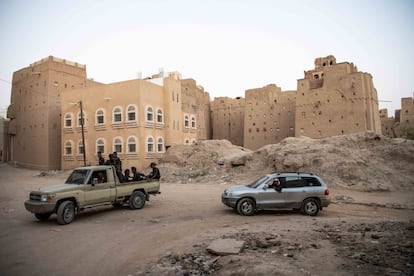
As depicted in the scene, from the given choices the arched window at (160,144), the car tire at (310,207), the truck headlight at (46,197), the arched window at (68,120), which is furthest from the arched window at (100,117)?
the car tire at (310,207)

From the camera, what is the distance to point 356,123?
147 ft

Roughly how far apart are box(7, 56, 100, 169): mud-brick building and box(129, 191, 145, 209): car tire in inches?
1324

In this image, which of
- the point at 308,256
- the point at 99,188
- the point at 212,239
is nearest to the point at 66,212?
the point at 99,188

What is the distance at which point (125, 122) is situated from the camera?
3144 centimetres

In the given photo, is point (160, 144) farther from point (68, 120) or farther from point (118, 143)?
point (68, 120)

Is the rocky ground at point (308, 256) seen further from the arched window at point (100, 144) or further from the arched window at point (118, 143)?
the arched window at point (100, 144)

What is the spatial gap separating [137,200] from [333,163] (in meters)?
13.9

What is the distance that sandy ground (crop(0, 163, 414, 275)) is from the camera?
5.34 meters

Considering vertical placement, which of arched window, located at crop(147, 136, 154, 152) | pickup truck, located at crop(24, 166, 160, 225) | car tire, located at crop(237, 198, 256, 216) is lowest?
car tire, located at crop(237, 198, 256, 216)

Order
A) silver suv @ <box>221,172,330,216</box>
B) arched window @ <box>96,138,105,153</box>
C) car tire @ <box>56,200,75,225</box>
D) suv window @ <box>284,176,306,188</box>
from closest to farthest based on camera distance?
car tire @ <box>56,200,75,225</box> < silver suv @ <box>221,172,330,216</box> < suv window @ <box>284,176,306,188</box> < arched window @ <box>96,138,105,153</box>

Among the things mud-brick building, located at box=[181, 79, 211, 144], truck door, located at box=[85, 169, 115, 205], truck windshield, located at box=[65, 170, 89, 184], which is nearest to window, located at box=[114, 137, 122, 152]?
mud-brick building, located at box=[181, 79, 211, 144]

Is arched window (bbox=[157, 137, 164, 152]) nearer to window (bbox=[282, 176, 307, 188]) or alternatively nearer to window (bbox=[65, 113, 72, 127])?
window (bbox=[65, 113, 72, 127])

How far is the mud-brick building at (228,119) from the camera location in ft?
211

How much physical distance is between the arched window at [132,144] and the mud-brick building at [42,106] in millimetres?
16064
